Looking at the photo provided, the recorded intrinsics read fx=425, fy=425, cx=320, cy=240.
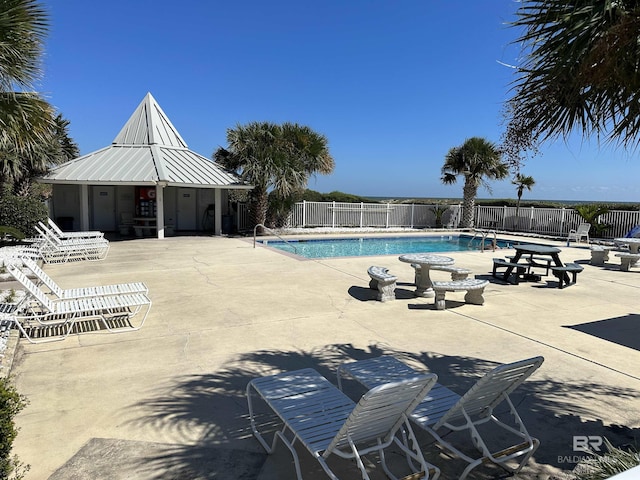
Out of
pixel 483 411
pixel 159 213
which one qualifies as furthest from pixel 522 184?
pixel 483 411

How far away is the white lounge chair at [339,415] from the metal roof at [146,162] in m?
14.9

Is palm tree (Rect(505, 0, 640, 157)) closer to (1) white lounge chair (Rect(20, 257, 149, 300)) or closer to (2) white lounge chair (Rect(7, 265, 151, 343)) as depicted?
(2) white lounge chair (Rect(7, 265, 151, 343))

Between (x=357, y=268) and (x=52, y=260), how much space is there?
336 inches

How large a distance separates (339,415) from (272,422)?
0.91m

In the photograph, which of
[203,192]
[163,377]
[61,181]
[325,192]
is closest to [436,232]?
[325,192]

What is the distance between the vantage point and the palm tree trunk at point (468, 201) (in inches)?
973

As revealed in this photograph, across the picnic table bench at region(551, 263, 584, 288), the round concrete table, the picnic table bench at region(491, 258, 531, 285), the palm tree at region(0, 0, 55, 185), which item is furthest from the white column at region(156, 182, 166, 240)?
the picnic table bench at region(551, 263, 584, 288)

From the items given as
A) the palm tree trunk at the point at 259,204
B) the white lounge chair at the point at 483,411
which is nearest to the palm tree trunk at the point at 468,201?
A: the palm tree trunk at the point at 259,204

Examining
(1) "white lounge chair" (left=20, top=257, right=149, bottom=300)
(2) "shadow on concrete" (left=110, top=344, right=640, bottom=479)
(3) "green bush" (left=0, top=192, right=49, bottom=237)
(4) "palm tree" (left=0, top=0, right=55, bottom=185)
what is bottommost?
(2) "shadow on concrete" (left=110, top=344, right=640, bottom=479)

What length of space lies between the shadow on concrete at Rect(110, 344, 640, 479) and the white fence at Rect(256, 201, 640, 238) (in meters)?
18.0

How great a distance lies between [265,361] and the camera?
16.8ft

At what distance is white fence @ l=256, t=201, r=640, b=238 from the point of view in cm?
2189

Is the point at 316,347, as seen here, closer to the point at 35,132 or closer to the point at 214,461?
the point at 214,461

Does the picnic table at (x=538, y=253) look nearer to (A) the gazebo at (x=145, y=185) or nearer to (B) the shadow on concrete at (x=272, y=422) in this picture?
(B) the shadow on concrete at (x=272, y=422)
